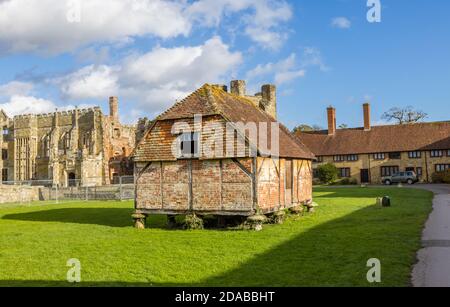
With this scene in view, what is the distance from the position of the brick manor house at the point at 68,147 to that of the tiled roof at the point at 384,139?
2899cm

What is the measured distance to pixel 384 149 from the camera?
5416cm

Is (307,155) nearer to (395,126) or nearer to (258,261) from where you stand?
(258,261)

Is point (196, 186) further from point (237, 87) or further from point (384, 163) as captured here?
point (384, 163)

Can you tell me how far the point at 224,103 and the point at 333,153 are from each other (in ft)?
134

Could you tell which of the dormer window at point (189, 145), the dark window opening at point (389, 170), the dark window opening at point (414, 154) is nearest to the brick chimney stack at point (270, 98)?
the dark window opening at point (389, 170)

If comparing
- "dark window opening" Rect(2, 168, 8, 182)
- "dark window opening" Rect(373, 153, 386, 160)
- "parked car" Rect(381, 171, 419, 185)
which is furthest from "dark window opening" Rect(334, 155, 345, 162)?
"dark window opening" Rect(2, 168, 8, 182)

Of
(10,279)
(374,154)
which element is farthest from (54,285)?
(374,154)

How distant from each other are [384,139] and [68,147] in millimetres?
45623

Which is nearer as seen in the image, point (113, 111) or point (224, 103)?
point (224, 103)

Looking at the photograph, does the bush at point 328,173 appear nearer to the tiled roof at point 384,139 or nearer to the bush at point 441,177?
the tiled roof at point 384,139

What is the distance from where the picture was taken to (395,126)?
5700 centimetres

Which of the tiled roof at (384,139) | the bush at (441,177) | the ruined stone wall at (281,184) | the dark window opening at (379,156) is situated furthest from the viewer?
the dark window opening at (379,156)

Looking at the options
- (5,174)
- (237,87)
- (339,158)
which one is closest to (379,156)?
(339,158)

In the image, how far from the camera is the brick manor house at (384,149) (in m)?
51.7
